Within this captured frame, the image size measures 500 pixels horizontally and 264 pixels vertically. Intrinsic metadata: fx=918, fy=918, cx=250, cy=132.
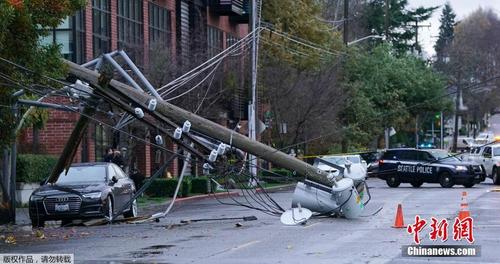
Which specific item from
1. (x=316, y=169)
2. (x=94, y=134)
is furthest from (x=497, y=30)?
(x=316, y=169)

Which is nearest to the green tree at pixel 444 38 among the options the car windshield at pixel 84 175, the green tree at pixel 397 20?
the green tree at pixel 397 20

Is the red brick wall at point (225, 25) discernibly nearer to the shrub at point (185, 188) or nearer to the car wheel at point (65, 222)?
the shrub at point (185, 188)

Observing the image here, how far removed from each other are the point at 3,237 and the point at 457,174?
23392mm

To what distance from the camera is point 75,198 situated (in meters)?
21.7

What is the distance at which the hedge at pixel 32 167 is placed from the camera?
28.7m

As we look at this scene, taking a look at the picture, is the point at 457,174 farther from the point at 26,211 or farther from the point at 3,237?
the point at 3,237

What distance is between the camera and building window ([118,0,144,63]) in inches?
1331

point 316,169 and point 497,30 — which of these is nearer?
point 316,169

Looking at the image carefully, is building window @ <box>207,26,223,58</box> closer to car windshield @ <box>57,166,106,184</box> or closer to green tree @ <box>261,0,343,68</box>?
green tree @ <box>261,0,343,68</box>

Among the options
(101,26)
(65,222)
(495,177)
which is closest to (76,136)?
(65,222)

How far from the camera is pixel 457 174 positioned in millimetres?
38062

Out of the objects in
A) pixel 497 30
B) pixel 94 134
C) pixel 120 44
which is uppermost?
pixel 497 30

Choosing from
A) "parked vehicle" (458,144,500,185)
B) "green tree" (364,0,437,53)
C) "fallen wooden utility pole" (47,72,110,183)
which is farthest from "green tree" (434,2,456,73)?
"fallen wooden utility pole" (47,72,110,183)

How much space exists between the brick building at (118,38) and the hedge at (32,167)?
2157 millimetres
